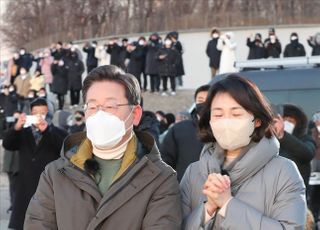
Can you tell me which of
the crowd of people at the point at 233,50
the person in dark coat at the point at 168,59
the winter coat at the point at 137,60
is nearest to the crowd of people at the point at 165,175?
the person in dark coat at the point at 168,59

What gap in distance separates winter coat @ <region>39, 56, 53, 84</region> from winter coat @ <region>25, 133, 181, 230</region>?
23.5 m

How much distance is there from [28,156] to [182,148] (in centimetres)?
157

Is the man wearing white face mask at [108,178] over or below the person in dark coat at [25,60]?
over

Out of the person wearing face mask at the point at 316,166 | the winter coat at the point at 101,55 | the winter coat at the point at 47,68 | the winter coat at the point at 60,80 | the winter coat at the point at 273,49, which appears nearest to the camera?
the person wearing face mask at the point at 316,166

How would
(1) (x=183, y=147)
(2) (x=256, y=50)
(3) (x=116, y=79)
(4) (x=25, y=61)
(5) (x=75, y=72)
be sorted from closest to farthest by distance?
(3) (x=116, y=79) → (1) (x=183, y=147) → (5) (x=75, y=72) → (2) (x=256, y=50) → (4) (x=25, y=61)

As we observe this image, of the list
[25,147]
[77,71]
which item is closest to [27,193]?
[25,147]

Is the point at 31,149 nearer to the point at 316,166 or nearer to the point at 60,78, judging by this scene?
the point at 316,166

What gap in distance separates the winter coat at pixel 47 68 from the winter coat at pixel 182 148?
66.4ft

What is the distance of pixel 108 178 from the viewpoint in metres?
3.50

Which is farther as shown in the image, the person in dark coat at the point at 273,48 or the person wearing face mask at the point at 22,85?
the person in dark coat at the point at 273,48

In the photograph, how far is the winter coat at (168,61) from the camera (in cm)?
2395

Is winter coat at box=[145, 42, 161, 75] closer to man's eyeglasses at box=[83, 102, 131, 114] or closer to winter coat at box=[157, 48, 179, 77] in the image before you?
winter coat at box=[157, 48, 179, 77]

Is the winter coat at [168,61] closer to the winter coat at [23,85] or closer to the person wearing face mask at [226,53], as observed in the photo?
the person wearing face mask at [226,53]

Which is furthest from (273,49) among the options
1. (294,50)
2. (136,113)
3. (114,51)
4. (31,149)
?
(136,113)
